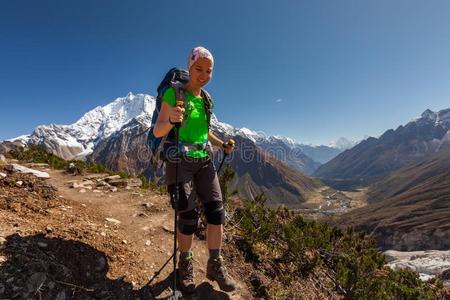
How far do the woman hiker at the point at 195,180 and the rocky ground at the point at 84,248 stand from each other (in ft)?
1.60

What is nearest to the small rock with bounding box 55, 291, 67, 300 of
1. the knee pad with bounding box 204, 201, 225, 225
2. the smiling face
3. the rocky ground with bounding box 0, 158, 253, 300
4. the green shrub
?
the rocky ground with bounding box 0, 158, 253, 300

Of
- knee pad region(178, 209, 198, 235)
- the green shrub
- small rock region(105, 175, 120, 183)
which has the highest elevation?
small rock region(105, 175, 120, 183)

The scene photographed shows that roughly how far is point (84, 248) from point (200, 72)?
3.59 metres

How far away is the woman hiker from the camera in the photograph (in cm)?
552

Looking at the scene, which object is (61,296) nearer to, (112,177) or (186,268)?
(186,268)

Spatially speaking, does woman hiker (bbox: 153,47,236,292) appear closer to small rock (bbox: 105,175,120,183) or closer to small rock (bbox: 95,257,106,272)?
small rock (bbox: 95,257,106,272)

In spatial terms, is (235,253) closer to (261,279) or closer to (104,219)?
(261,279)

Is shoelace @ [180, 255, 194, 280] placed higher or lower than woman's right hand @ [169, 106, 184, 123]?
lower

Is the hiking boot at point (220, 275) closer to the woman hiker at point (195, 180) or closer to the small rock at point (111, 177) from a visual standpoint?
the woman hiker at point (195, 180)

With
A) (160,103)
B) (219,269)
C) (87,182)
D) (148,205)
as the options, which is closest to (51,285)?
(219,269)

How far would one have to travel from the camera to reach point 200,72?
18.5 feet

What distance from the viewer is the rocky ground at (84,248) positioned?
16.0ft

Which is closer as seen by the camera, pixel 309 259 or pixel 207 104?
pixel 207 104

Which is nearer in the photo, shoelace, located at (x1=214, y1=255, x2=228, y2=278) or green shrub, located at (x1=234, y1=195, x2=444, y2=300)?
shoelace, located at (x1=214, y1=255, x2=228, y2=278)
